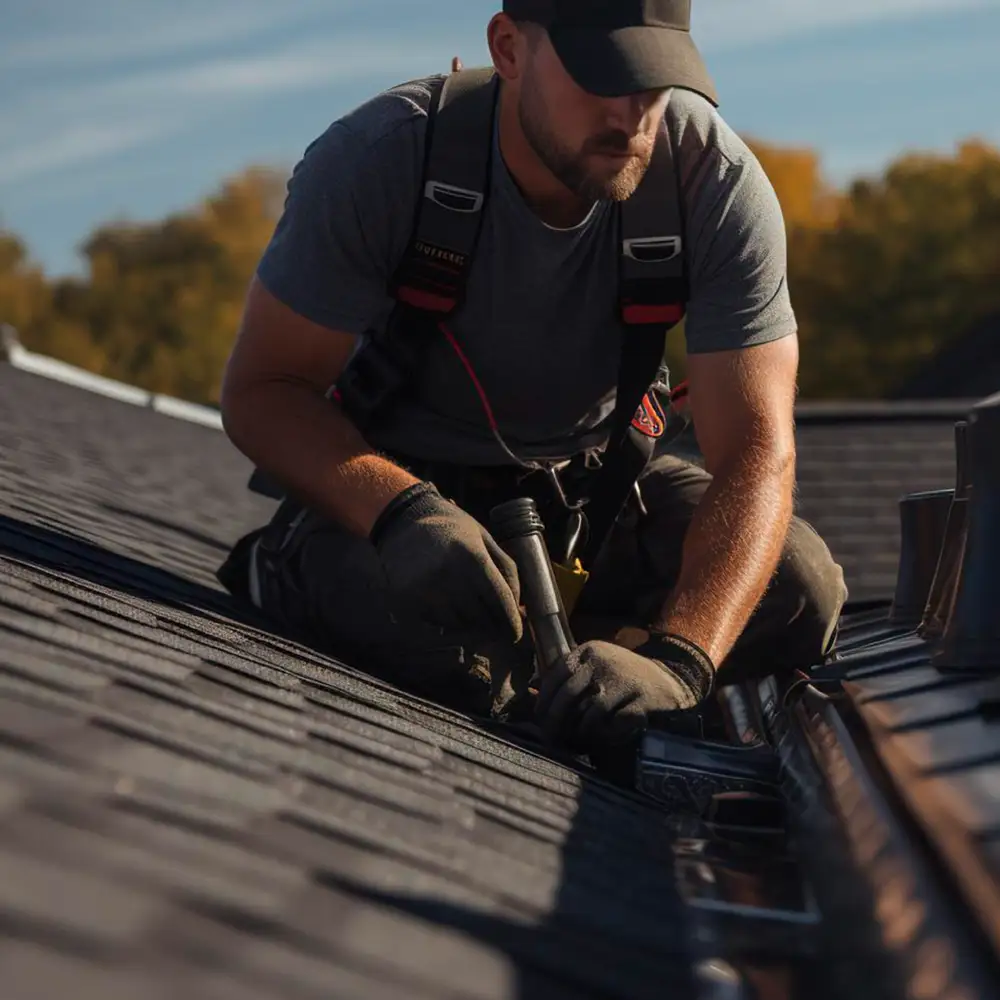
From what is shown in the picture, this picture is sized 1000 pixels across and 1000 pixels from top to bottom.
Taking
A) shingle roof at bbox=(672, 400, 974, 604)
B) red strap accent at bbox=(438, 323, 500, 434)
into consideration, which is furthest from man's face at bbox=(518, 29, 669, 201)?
shingle roof at bbox=(672, 400, 974, 604)

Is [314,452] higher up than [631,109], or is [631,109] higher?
[631,109]

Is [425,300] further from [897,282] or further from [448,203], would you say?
[897,282]

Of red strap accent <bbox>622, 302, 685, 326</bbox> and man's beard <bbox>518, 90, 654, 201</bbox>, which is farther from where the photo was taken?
red strap accent <bbox>622, 302, 685, 326</bbox>

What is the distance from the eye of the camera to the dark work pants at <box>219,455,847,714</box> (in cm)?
346

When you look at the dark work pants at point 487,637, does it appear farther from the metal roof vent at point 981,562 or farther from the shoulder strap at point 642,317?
the metal roof vent at point 981,562

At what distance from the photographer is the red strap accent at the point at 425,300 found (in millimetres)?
3506

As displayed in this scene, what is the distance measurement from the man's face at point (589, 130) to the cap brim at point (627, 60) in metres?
0.05

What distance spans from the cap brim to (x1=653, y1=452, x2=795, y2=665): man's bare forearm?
0.84 meters

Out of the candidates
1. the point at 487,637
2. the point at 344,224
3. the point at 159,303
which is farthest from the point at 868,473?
the point at 159,303

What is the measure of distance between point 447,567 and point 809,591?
1.03 m

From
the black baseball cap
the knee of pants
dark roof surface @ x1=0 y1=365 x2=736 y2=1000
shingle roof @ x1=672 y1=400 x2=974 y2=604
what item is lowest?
dark roof surface @ x1=0 y1=365 x2=736 y2=1000

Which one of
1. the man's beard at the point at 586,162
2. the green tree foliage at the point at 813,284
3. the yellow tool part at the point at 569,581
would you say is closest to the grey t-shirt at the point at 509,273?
the man's beard at the point at 586,162

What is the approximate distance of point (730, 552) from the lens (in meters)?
3.38

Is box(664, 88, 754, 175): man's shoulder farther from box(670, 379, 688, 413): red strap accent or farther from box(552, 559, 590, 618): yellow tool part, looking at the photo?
box(552, 559, 590, 618): yellow tool part
